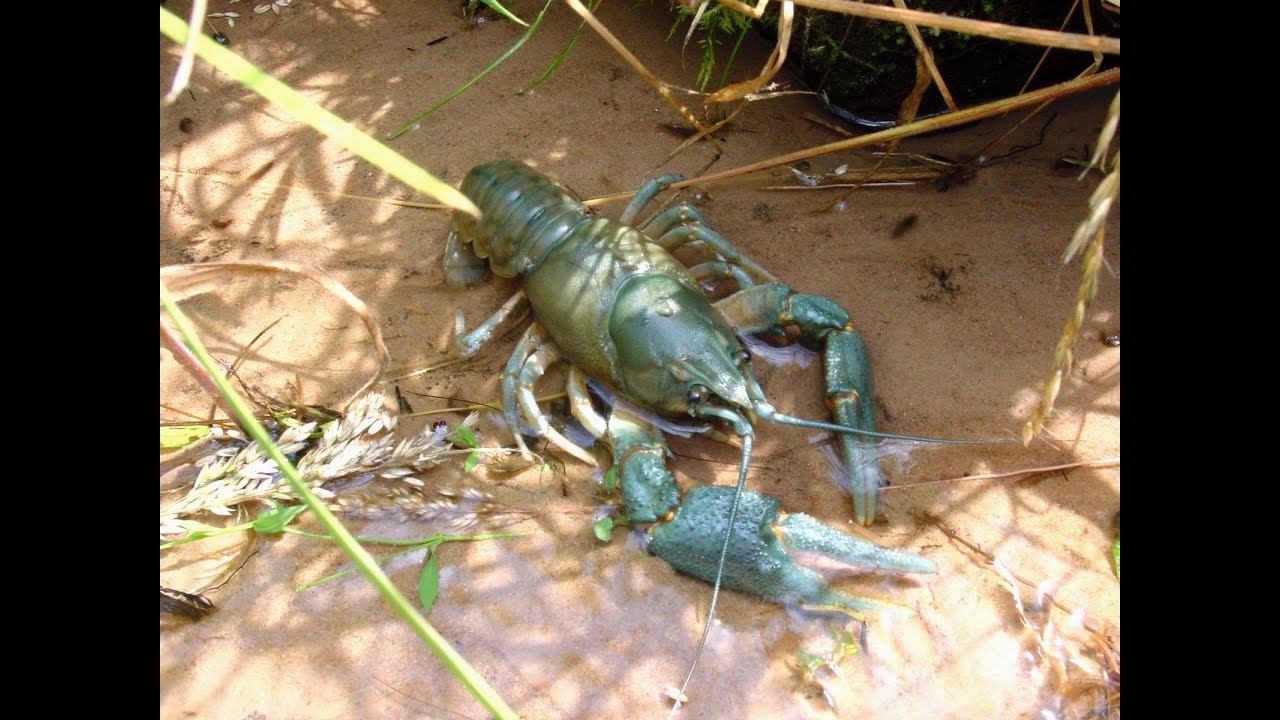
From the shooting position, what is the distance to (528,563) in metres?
2.62

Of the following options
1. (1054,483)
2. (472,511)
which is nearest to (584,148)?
(472,511)

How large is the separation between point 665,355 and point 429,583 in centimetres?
115

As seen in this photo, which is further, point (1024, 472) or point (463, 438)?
point (463, 438)

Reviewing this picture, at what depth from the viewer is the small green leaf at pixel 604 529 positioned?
2689 millimetres

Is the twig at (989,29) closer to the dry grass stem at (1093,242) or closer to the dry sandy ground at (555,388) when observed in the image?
the dry grass stem at (1093,242)

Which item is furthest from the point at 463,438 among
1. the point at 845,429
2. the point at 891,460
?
the point at 891,460

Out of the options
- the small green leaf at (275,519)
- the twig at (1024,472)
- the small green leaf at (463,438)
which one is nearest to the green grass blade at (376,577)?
the small green leaf at (275,519)

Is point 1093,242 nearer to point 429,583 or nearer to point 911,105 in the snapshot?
point 911,105

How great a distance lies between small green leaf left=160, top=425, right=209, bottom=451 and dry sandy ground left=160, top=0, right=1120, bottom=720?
0.20m

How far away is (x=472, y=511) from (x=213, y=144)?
2.35 meters

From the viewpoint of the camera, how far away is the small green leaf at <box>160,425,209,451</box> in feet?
9.20

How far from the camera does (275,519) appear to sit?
8.40 feet

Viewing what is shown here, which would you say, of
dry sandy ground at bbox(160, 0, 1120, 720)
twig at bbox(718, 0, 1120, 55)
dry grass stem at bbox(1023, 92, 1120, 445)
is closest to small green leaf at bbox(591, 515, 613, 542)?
dry sandy ground at bbox(160, 0, 1120, 720)

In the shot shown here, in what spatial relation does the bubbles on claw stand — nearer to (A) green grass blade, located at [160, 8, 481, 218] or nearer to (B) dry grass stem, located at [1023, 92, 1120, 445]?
(B) dry grass stem, located at [1023, 92, 1120, 445]
